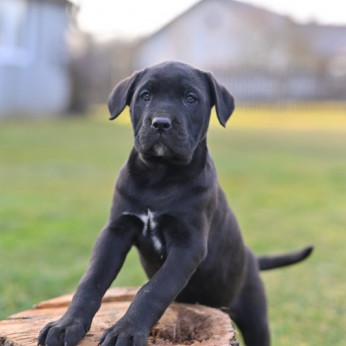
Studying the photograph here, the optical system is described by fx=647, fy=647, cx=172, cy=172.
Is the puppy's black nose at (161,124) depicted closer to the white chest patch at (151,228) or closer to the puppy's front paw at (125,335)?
the white chest patch at (151,228)

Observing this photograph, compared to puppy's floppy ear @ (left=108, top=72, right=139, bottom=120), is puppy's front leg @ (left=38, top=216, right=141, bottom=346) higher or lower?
lower

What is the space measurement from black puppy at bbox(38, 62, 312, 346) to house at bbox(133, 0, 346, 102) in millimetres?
10696

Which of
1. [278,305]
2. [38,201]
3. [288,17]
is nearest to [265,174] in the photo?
[38,201]

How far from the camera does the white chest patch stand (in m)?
3.00

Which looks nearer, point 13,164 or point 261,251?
point 261,251

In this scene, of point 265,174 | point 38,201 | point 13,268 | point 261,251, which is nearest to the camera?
point 13,268

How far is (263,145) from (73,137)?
16.2ft

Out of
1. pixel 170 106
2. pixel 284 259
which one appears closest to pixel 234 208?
pixel 284 259

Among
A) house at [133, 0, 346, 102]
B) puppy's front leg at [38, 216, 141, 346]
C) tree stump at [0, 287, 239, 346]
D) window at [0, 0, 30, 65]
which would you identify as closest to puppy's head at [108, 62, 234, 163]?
puppy's front leg at [38, 216, 141, 346]

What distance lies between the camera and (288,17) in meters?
25.5

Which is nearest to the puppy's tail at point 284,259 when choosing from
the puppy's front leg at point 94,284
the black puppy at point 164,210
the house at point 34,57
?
the black puppy at point 164,210

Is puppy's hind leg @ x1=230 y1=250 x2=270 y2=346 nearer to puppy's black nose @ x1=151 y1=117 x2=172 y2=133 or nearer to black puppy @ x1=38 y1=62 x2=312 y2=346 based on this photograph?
black puppy @ x1=38 y1=62 x2=312 y2=346

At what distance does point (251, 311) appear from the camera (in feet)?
12.1

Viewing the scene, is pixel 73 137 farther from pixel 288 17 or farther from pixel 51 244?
pixel 288 17
